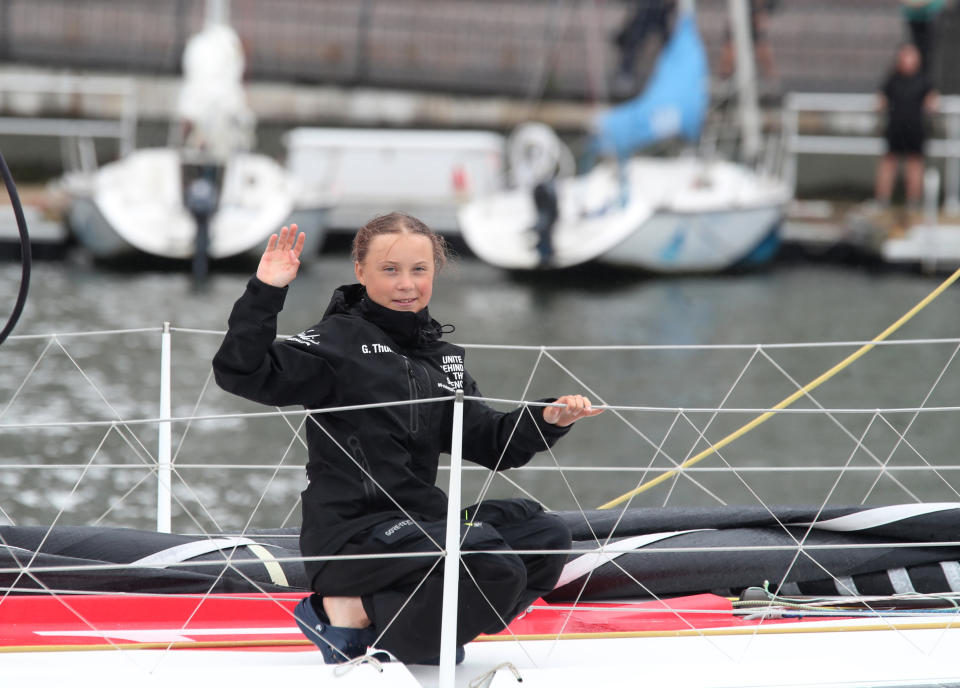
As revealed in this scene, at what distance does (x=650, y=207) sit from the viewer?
13.4 m

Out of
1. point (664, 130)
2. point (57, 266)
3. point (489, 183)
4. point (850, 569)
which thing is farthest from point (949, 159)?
point (850, 569)

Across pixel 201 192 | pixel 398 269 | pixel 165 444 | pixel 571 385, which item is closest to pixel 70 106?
pixel 201 192

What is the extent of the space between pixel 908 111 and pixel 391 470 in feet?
41.3

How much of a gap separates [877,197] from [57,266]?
9.58m

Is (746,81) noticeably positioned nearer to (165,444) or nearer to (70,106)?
(70,106)

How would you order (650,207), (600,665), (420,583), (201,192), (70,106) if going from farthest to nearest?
(70,106), (650,207), (201,192), (600,665), (420,583)

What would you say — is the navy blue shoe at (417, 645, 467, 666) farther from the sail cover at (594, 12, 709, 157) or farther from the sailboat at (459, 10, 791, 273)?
the sail cover at (594, 12, 709, 157)

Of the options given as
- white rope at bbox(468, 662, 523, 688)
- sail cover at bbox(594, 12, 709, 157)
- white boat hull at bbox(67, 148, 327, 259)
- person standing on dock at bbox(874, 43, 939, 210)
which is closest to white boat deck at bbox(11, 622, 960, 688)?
white rope at bbox(468, 662, 523, 688)

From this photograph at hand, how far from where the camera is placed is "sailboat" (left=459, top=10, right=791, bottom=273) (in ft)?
43.5

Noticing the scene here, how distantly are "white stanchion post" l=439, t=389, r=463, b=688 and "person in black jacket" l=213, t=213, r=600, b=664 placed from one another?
0.13 ft

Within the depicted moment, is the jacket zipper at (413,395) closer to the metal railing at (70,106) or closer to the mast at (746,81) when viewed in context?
the mast at (746,81)

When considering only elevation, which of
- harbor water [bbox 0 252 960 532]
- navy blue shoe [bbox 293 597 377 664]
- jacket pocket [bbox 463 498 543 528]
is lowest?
harbor water [bbox 0 252 960 532]

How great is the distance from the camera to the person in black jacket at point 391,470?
2.48m

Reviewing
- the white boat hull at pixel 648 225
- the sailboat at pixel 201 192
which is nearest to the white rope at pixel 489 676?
the sailboat at pixel 201 192
